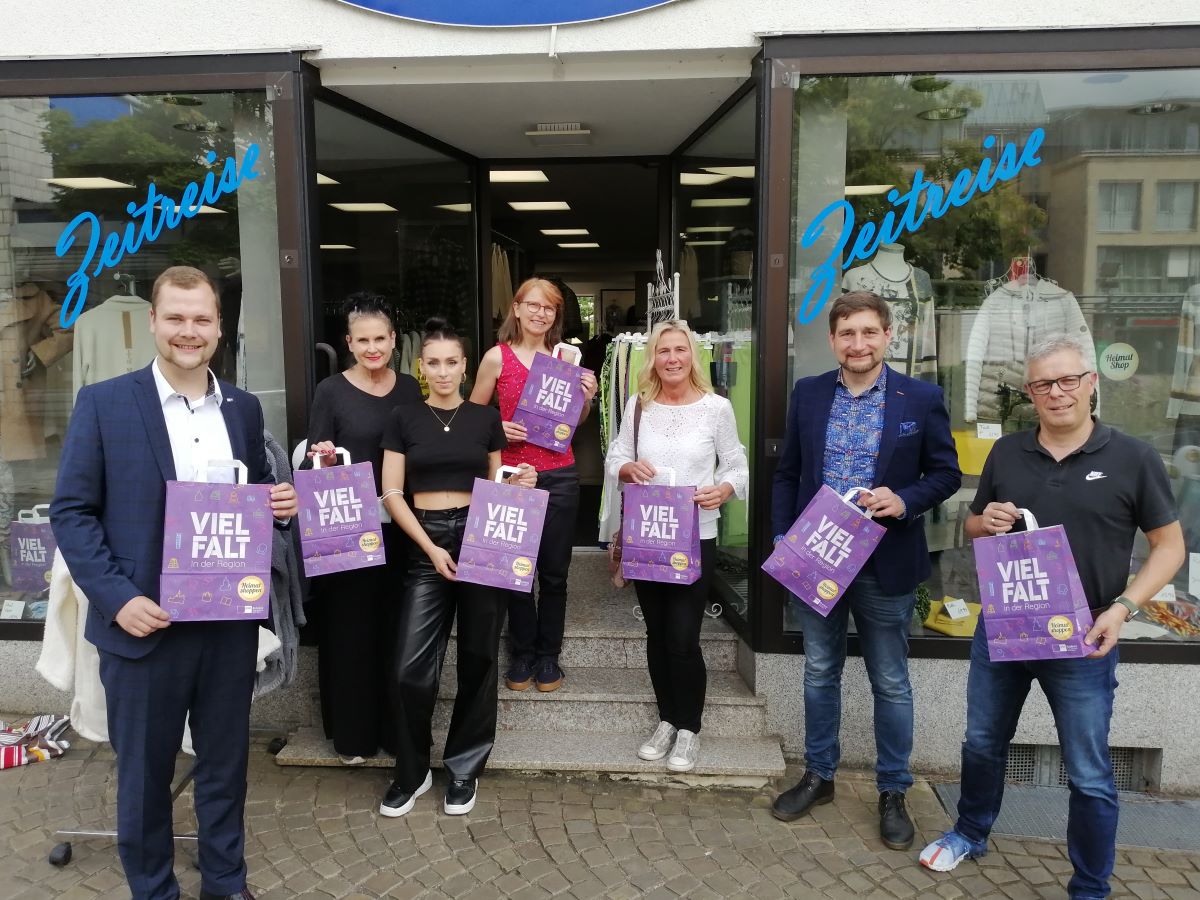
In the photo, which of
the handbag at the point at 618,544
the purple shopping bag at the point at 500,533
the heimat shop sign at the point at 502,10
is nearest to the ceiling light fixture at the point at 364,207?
the heimat shop sign at the point at 502,10

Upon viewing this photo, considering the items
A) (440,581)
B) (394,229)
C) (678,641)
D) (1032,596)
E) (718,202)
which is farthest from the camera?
(394,229)

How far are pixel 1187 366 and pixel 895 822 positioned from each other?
8.71 feet

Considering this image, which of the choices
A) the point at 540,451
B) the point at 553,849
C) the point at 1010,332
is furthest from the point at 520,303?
the point at 1010,332

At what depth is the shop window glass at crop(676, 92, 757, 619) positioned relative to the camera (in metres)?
4.32

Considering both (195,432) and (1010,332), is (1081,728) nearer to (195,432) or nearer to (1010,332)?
(1010,332)

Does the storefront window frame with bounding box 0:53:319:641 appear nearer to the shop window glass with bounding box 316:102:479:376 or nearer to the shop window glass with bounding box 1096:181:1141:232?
the shop window glass with bounding box 316:102:479:376

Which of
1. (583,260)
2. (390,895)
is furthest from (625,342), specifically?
(583,260)

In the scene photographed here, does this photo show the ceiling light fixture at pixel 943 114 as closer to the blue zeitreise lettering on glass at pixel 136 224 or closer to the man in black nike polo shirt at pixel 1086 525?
the man in black nike polo shirt at pixel 1086 525

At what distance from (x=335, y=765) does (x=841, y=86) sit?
3.84m

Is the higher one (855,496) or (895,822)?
(855,496)

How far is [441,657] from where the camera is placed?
11.5 ft

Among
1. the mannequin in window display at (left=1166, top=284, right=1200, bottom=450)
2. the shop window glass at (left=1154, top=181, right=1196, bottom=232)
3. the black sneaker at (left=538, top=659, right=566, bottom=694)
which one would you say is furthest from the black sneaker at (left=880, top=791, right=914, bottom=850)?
the shop window glass at (left=1154, top=181, right=1196, bottom=232)

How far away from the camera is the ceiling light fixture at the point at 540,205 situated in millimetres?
8615

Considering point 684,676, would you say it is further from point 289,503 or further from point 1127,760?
point 1127,760
